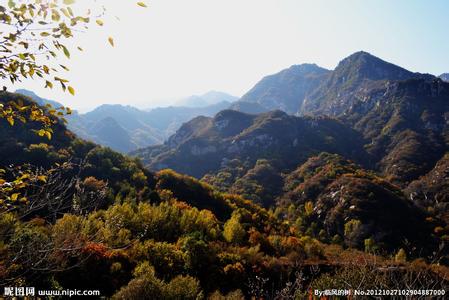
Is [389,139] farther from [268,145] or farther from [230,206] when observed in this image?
[230,206]

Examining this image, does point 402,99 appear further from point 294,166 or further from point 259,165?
point 259,165

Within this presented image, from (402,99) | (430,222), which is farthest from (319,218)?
(402,99)

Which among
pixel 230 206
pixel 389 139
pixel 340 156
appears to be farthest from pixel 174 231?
pixel 389 139

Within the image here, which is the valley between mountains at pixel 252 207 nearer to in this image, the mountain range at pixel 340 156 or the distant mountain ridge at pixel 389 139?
the mountain range at pixel 340 156

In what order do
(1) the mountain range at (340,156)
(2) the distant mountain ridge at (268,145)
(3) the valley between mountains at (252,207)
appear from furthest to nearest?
(2) the distant mountain ridge at (268,145), (1) the mountain range at (340,156), (3) the valley between mountains at (252,207)

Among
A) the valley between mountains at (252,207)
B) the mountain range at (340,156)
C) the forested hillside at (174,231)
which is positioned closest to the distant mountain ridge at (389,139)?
the mountain range at (340,156)

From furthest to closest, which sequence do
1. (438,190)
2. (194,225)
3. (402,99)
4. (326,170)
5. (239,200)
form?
1. (402,99)
2. (326,170)
3. (438,190)
4. (239,200)
5. (194,225)

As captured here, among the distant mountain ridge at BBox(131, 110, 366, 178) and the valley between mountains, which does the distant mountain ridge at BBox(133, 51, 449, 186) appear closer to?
the distant mountain ridge at BBox(131, 110, 366, 178)

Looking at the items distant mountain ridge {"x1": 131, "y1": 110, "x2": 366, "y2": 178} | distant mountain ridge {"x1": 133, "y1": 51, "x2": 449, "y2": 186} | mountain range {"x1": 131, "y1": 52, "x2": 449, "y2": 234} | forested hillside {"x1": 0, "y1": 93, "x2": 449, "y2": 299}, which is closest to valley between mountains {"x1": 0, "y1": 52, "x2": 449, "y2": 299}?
forested hillside {"x1": 0, "y1": 93, "x2": 449, "y2": 299}

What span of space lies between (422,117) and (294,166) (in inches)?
3437

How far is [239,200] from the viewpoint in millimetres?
58906

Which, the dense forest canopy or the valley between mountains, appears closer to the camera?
the dense forest canopy

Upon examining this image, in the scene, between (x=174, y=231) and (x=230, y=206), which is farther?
(x=230, y=206)

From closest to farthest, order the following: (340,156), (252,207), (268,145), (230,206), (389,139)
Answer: (230,206) < (252,207) < (340,156) < (389,139) < (268,145)
